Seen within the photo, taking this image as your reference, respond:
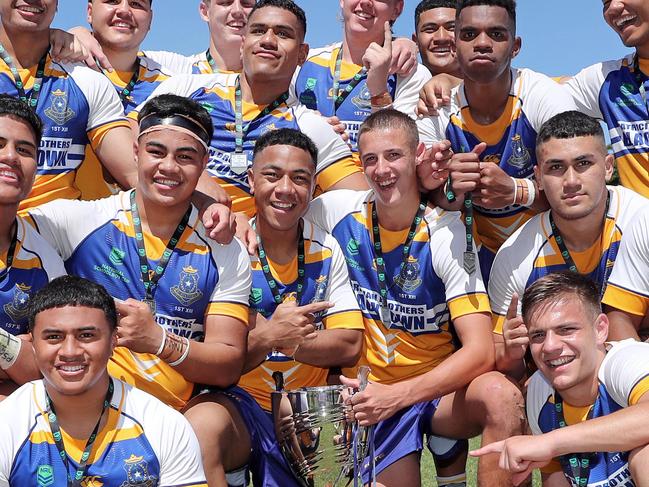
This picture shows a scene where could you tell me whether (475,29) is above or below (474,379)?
above

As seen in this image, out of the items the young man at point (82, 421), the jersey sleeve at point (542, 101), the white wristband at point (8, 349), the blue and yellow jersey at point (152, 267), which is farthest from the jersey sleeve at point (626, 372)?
the white wristband at point (8, 349)

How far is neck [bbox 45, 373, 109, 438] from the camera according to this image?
477 centimetres

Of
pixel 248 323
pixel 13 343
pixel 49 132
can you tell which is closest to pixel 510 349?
pixel 248 323

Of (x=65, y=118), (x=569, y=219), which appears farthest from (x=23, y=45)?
(x=569, y=219)

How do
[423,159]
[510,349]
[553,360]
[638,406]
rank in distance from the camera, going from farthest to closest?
[423,159]
[510,349]
[553,360]
[638,406]

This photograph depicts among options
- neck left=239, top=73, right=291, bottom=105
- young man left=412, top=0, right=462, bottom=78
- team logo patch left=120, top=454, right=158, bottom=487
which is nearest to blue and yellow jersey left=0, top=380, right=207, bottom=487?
team logo patch left=120, top=454, right=158, bottom=487

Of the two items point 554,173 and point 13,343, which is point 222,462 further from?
point 554,173

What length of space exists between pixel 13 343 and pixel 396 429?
Answer: 2.41 meters

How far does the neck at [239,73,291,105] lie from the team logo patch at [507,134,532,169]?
1.64m

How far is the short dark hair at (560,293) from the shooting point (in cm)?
527

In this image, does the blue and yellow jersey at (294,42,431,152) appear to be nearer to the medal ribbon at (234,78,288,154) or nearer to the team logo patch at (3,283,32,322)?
the medal ribbon at (234,78,288,154)

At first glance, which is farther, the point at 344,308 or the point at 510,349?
the point at 344,308

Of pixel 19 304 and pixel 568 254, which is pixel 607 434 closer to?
pixel 568 254

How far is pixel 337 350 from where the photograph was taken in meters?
5.98
